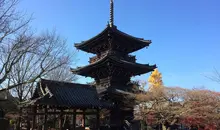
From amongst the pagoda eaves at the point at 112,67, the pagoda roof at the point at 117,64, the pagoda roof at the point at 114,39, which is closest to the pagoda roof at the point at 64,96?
the pagoda roof at the point at 117,64

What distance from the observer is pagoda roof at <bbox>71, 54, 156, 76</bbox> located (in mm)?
25867

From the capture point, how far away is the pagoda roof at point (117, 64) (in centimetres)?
2587

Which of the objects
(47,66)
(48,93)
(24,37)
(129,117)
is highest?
(24,37)

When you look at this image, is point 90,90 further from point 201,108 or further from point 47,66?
Answer: point 201,108

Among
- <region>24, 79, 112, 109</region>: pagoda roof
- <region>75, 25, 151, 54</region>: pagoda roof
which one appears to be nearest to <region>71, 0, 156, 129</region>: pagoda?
<region>75, 25, 151, 54</region>: pagoda roof

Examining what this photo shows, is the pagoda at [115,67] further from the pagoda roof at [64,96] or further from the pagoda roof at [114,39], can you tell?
the pagoda roof at [64,96]

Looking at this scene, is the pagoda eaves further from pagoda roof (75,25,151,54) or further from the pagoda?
pagoda roof (75,25,151,54)

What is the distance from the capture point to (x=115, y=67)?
27156 mm

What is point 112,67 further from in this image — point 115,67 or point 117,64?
point 117,64

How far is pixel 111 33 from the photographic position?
27688 mm

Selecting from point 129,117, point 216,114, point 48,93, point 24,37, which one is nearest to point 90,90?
point 48,93

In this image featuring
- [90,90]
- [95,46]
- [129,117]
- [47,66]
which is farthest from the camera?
[95,46]

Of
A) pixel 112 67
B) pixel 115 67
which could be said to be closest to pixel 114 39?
pixel 115 67

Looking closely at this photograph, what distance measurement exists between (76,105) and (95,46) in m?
13.0
